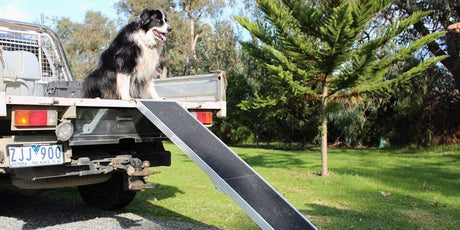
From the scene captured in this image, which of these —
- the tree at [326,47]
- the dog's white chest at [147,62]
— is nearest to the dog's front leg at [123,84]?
the dog's white chest at [147,62]

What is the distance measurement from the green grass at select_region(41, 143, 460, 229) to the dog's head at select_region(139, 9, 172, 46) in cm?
228

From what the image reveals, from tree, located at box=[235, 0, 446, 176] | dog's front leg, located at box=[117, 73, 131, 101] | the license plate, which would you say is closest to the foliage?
tree, located at box=[235, 0, 446, 176]

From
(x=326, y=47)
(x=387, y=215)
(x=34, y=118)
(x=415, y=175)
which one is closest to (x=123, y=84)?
(x=34, y=118)

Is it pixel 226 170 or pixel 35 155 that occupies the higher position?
pixel 35 155

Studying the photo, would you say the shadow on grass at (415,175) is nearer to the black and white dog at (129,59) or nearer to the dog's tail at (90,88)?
the black and white dog at (129,59)

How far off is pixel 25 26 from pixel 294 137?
15062 mm

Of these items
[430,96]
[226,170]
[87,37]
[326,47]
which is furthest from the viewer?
[87,37]

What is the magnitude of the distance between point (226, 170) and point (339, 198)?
3.55 meters

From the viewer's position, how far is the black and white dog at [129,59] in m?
5.12

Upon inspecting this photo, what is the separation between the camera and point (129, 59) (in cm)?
513

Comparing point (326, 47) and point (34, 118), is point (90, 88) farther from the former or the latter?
point (326, 47)

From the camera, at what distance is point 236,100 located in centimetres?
2034

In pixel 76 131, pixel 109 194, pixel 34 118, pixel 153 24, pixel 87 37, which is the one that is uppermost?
pixel 87 37

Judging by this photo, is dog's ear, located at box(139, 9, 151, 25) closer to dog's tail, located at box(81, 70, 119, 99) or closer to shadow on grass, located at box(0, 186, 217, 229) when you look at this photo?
dog's tail, located at box(81, 70, 119, 99)
